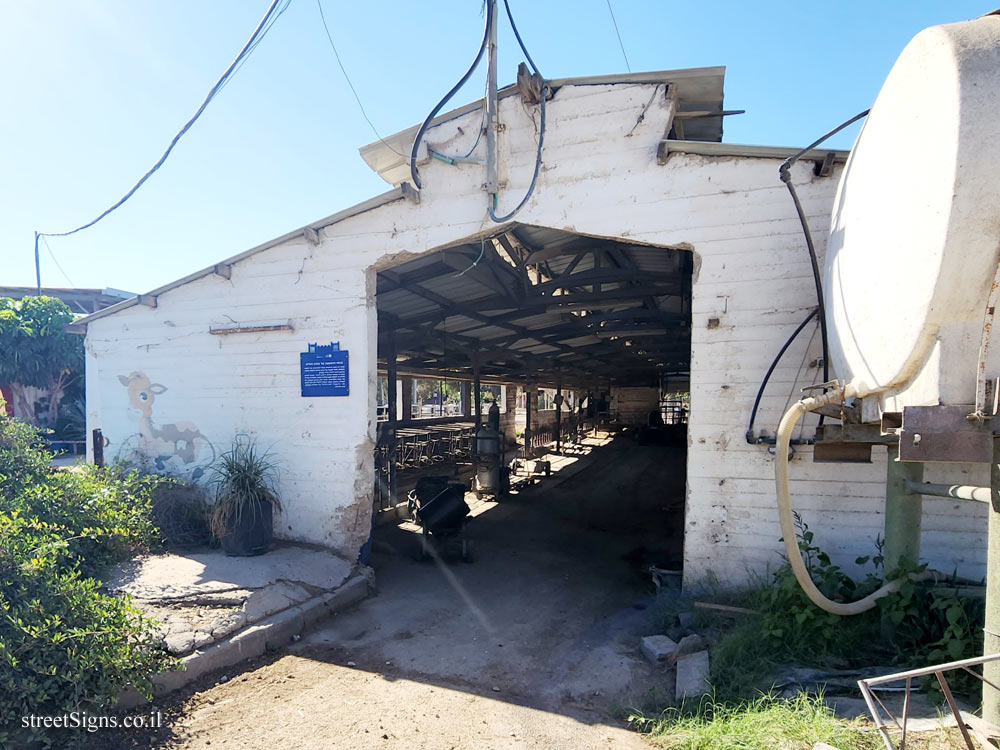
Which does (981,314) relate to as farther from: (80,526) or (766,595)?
(80,526)

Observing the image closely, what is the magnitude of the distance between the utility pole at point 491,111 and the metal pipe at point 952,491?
4.09 m

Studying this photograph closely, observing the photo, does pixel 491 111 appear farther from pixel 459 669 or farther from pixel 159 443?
pixel 159 443

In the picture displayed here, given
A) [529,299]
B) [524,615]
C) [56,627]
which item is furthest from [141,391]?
[524,615]

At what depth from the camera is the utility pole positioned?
499cm

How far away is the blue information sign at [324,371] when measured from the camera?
5.76m

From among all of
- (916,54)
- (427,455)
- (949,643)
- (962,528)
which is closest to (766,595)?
(949,643)

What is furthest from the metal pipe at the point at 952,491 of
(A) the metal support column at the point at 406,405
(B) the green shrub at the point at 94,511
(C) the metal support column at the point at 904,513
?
(A) the metal support column at the point at 406,405

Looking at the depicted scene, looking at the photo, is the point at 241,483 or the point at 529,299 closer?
the point at 241,483

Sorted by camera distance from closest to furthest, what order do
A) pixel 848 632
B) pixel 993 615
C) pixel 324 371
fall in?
pixel 993 615 < pixel 848 632 < pixel 324 371

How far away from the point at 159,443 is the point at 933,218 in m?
7.74

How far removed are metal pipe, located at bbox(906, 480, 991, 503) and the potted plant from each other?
557cm

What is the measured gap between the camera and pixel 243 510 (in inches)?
211

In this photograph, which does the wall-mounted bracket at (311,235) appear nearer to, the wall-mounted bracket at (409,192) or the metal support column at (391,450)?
the wall-mounted bracket at (409,192)

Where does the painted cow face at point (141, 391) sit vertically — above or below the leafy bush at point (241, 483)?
above
